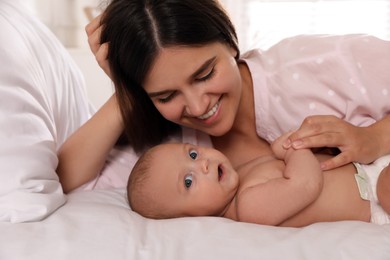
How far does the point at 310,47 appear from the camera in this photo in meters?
1.42

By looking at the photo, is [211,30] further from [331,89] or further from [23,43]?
[23,43]

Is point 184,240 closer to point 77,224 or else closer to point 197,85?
point 77,224

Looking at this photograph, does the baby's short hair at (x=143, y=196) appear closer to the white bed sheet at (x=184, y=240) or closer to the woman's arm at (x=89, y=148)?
the white bed sheet at (x=184, y=240)

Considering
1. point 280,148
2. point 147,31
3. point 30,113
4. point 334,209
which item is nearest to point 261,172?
point 280,148

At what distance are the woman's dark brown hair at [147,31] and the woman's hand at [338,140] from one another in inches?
12.7

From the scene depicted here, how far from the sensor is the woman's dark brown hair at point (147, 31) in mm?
1214

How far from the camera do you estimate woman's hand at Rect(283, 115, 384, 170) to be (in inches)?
46.1

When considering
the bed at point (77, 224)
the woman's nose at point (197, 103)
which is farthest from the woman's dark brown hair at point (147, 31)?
the bed at point (77, 224)

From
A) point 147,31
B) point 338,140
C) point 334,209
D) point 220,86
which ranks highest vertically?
point 147,31

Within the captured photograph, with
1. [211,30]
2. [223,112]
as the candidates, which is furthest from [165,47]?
[223,112]

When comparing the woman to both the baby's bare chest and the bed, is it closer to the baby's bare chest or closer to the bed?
the baby's bare chest

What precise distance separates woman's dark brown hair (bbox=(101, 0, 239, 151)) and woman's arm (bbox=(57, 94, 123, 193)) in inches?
2.7

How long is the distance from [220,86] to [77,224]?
496mm

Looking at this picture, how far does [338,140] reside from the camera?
1.19m
